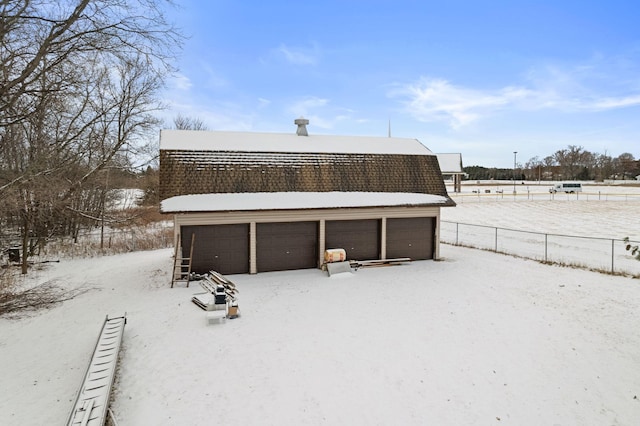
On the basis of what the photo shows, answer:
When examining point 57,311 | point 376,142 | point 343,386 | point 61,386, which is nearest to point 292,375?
point 343,386

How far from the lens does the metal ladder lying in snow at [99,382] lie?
579cm

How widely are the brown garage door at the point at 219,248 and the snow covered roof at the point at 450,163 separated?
48962mm

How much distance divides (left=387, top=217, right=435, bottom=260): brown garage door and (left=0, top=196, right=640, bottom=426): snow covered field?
347 centimetres

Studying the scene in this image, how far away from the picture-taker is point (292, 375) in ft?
24.2

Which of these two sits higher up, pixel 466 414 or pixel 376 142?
pixel 376 142

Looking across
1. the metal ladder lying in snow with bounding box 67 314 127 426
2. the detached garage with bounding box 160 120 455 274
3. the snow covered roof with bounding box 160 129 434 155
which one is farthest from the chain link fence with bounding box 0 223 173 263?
the metal ladder lying in snow with bounding box 67 314 127 426

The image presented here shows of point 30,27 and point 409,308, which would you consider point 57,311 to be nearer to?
point 30,27

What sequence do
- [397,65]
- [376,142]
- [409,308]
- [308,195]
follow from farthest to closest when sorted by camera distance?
[397,65] → [376,142] → [308,195] → [409,308]

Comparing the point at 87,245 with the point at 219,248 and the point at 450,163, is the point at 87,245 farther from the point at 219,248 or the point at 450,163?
the point at 450,163

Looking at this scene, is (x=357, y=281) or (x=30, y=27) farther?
(x=357, y=281)

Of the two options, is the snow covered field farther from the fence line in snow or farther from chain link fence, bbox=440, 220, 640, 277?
the fence line in snow

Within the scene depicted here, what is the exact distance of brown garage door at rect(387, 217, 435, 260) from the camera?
17328mm

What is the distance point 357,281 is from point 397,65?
16616 millimetres

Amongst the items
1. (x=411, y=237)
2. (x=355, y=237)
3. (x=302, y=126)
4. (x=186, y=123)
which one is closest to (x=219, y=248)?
(x=355, y=237)
